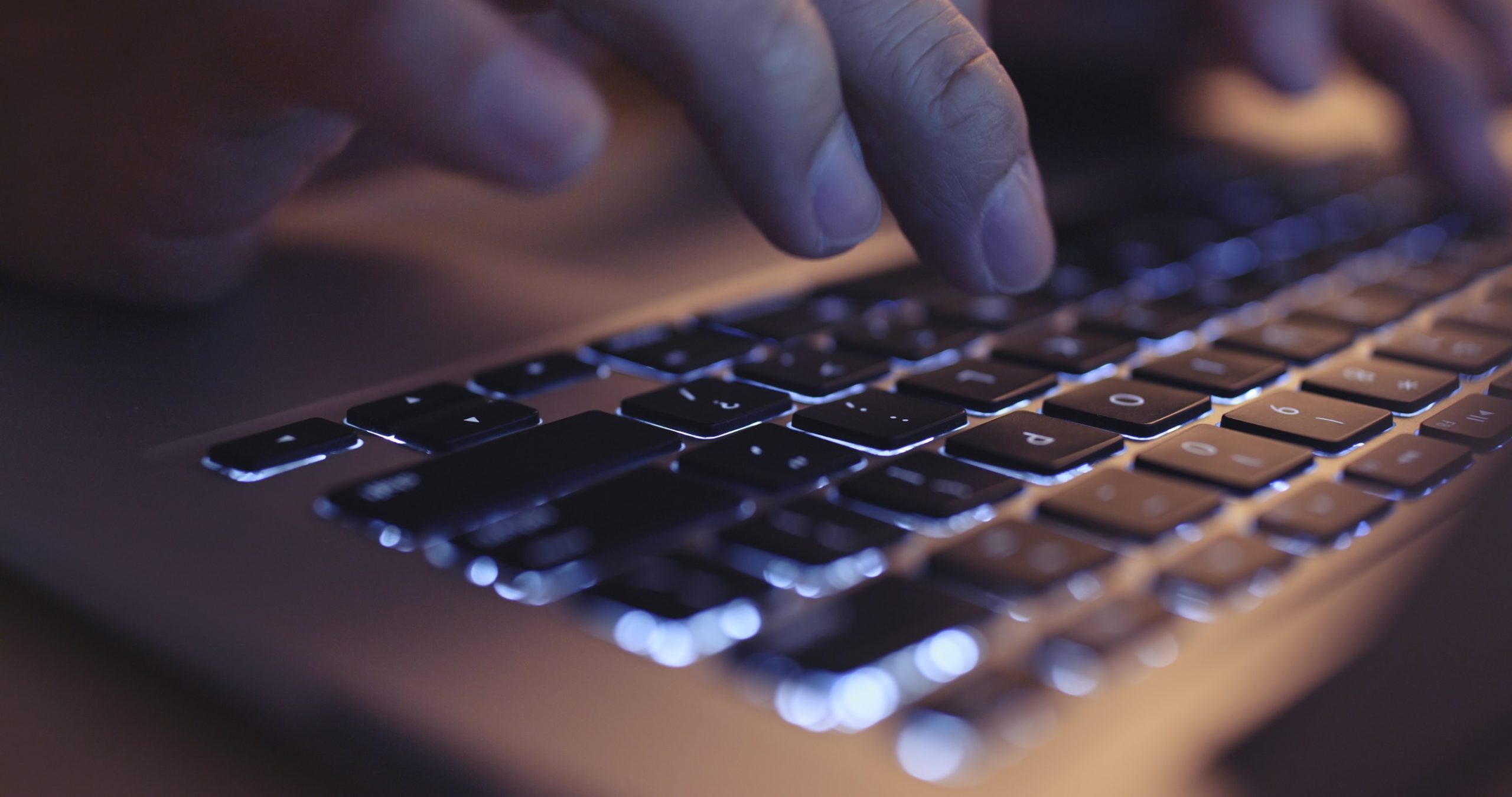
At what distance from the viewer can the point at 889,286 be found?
22.6 inches

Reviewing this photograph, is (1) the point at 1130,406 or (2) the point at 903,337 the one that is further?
(2) the point at 903,337

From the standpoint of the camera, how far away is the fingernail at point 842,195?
0.42m

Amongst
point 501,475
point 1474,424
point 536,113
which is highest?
point 536,113

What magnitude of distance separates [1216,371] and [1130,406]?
0.21ft

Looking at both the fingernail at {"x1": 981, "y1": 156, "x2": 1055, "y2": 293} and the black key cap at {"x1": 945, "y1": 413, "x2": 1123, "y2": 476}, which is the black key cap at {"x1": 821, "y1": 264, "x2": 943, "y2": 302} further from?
the black key cap at {"x1": 945, "y1": 413, "x2": 1123, "y2": 476}

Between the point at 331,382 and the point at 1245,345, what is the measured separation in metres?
0.37

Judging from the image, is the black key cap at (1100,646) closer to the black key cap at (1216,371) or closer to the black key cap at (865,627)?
the black key cap at (865,627)

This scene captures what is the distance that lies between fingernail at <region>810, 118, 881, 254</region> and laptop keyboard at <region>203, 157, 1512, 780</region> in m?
0.05

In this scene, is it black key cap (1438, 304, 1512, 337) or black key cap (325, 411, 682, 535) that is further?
black key cap (1438, 304, 1512, 337)

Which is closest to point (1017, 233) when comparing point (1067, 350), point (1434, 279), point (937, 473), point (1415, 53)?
point (1067, 350)

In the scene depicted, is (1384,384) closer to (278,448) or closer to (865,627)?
(865,627)

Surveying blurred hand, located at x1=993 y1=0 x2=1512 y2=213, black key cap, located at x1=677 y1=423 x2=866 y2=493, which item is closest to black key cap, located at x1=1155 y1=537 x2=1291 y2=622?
black key cap, located at x1=677 y1=423 x2=866 y2=493

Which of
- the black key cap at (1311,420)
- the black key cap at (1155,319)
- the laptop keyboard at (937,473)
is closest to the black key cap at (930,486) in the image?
the laptop keyboard at (937,473)

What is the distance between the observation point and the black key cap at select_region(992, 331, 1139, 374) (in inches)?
17.7
